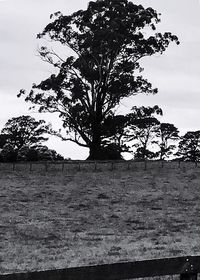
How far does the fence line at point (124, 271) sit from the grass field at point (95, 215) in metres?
7.50

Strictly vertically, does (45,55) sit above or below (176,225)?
above

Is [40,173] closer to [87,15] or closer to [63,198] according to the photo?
[63,198]

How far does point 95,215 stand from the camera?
2191cm

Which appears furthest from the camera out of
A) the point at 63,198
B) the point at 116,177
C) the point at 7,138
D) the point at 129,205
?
the point at 7,138

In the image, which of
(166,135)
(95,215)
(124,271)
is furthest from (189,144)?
(124,271)

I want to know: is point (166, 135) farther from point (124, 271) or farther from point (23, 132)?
point (124, 271)

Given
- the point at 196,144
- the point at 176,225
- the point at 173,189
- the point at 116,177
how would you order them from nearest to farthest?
the point at 176,225 → the point at 173,189 → the point at 116,177 → the point at 196,144

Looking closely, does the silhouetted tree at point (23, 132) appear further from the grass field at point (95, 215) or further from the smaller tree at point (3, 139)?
the grass field at point (95, 215)

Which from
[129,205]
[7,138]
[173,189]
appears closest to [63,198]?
[129,205]

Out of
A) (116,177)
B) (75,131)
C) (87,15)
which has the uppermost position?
(87,15)

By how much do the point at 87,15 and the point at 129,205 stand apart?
983 inches

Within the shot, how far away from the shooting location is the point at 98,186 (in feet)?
98.8

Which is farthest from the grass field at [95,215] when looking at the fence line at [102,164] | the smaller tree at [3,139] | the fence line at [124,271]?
the smaller tree at [3,139]

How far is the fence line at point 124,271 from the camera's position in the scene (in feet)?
12.8
